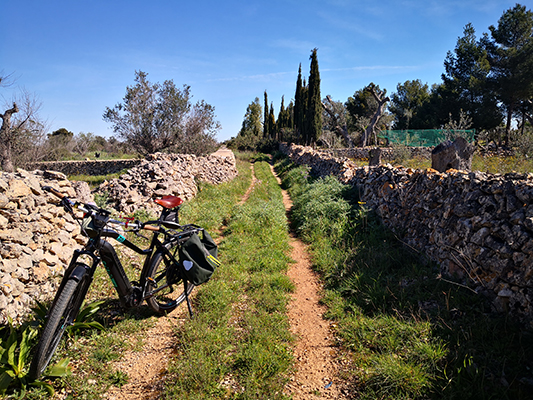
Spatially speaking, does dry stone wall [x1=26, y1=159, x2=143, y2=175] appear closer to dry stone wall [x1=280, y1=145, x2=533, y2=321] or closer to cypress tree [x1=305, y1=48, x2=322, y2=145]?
cypress tree [x1=305, y1=48, x2=322, y2=145]

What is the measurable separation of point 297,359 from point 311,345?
0.93ft

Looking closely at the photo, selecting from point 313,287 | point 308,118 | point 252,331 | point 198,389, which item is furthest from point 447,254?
point 308,118

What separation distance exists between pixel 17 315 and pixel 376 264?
4847 mm

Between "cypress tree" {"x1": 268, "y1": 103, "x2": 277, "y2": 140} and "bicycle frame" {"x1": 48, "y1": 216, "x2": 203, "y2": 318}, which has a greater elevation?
"cypress tree" {"x1": 268, "y1": 103, "x2": 277, "y2": 140}

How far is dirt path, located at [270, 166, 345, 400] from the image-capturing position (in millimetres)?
2848

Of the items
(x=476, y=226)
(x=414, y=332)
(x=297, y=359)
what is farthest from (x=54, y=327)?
(x=476, y=226)

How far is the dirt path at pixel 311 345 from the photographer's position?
285cm

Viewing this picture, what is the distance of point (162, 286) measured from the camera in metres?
3.76

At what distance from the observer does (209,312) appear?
3.95m

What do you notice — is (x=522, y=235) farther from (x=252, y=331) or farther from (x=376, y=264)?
(x=252, y=331)

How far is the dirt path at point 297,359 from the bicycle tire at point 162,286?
162mm

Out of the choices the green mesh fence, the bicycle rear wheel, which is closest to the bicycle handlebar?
the bicycle rear wheel

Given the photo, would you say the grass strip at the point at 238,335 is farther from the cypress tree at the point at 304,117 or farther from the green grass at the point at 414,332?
the cypress tree at the point at 304,117

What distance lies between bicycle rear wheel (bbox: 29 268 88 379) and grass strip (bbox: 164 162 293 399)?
108 cm
